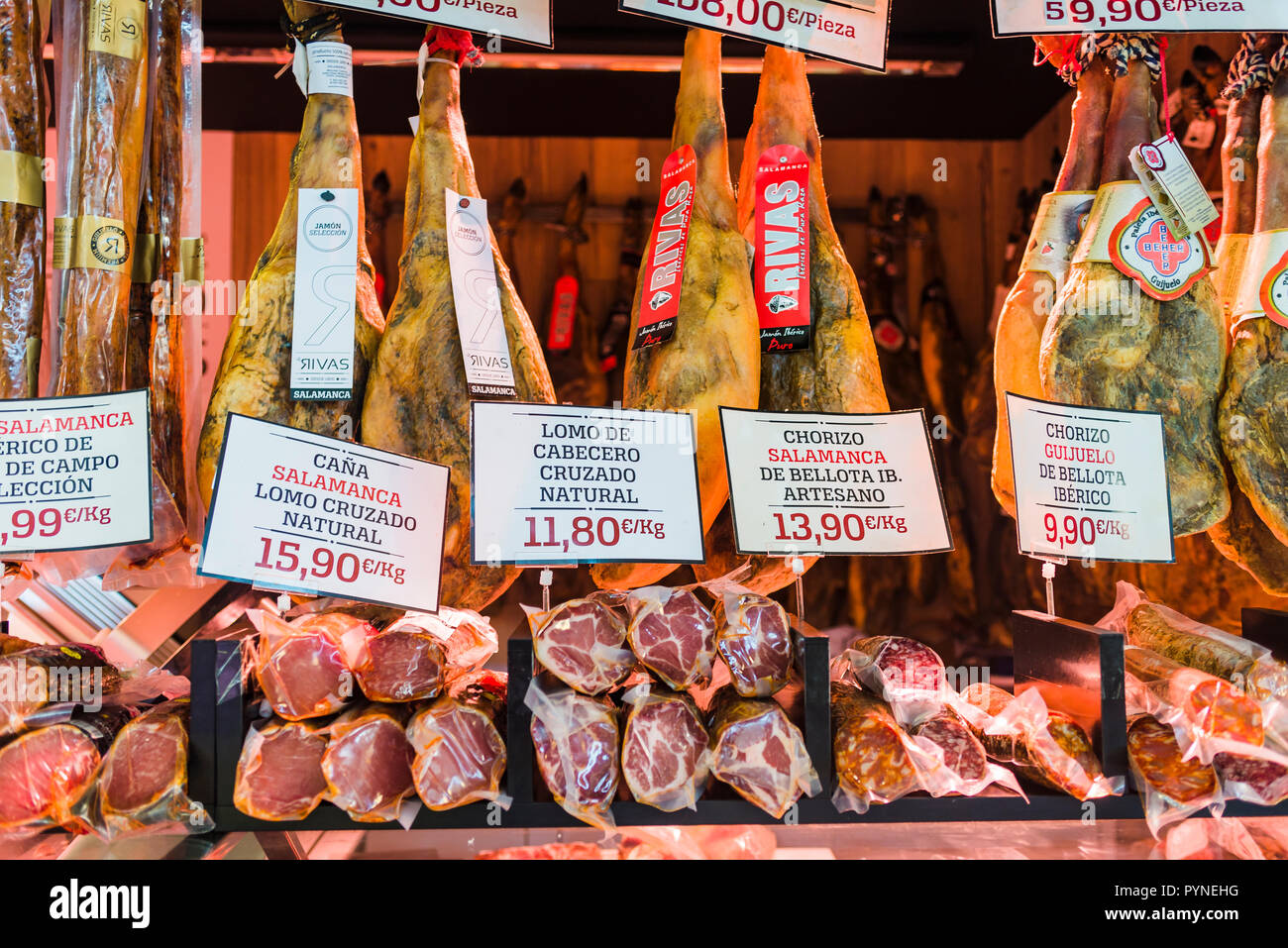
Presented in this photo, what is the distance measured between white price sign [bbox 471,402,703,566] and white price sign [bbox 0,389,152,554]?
48 cm

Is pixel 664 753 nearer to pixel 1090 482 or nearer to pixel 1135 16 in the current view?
pixel 1090 482

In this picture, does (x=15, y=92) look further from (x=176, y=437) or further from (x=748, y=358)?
(x=748, y=358)

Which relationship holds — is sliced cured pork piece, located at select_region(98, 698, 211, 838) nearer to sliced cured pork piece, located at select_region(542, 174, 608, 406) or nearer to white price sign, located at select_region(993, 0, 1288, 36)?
white price sign, located at select_region(993, 0, 1288, 36)

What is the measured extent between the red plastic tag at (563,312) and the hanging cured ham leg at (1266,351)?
2135 mm

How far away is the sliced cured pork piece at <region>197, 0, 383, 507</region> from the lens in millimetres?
1401

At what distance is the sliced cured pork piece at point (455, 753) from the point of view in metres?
1.15

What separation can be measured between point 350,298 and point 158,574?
21.0 inches

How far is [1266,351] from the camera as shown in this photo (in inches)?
60.8

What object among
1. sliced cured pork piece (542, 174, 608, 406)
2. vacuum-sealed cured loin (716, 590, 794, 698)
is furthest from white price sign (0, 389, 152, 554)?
sliced cured pork piece (542, 174, 608, 406)

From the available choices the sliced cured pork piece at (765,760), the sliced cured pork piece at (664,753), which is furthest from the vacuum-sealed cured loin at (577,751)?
the sliced cured pork piece at (765,760)

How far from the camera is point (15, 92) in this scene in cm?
141
